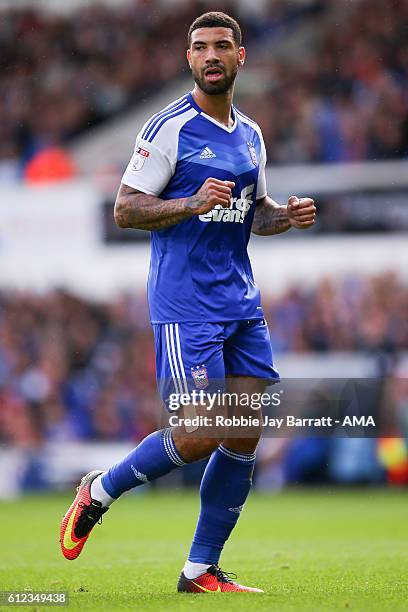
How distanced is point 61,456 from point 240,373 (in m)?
9.66

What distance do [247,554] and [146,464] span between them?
Result: 2465 millimetres

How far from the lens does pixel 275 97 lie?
16.9 metres

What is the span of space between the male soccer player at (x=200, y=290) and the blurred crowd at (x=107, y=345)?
852 centimetres

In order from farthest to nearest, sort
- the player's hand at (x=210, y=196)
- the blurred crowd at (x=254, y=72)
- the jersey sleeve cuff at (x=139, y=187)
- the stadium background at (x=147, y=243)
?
the blurred crowd at (x=254, y=72) < the stadium background at (x=147, y=243) < the jersey sleeve cuff at (x=139, y=187) < the player's hand at (x=210, y=196)

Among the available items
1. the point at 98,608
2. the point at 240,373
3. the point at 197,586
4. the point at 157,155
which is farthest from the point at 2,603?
the point at 157,155

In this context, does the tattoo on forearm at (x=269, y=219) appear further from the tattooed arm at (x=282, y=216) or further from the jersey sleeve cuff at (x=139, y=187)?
the jersey sleeve cuff at (x=139, y=187)

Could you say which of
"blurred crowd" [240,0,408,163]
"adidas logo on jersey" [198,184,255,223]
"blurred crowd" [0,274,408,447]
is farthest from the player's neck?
"blurred crowd" [240,0,408,163]

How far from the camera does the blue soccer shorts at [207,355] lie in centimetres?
537

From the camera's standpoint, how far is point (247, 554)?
7.61 meters

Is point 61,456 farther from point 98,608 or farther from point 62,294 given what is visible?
point 98,608

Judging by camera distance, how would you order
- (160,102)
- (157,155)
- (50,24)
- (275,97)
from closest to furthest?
(157,155), (275,97), (160,102), (50,24)

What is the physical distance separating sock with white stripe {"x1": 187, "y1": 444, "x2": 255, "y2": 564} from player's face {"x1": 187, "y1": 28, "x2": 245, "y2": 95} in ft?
5.49

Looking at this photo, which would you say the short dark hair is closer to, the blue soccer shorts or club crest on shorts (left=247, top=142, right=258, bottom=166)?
club crest on shorts (left=247, top=142, right=258, bottom=166)

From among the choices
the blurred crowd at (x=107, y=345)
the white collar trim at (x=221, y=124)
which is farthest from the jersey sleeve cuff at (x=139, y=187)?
the blurred crowd at (x=107, y=345)
